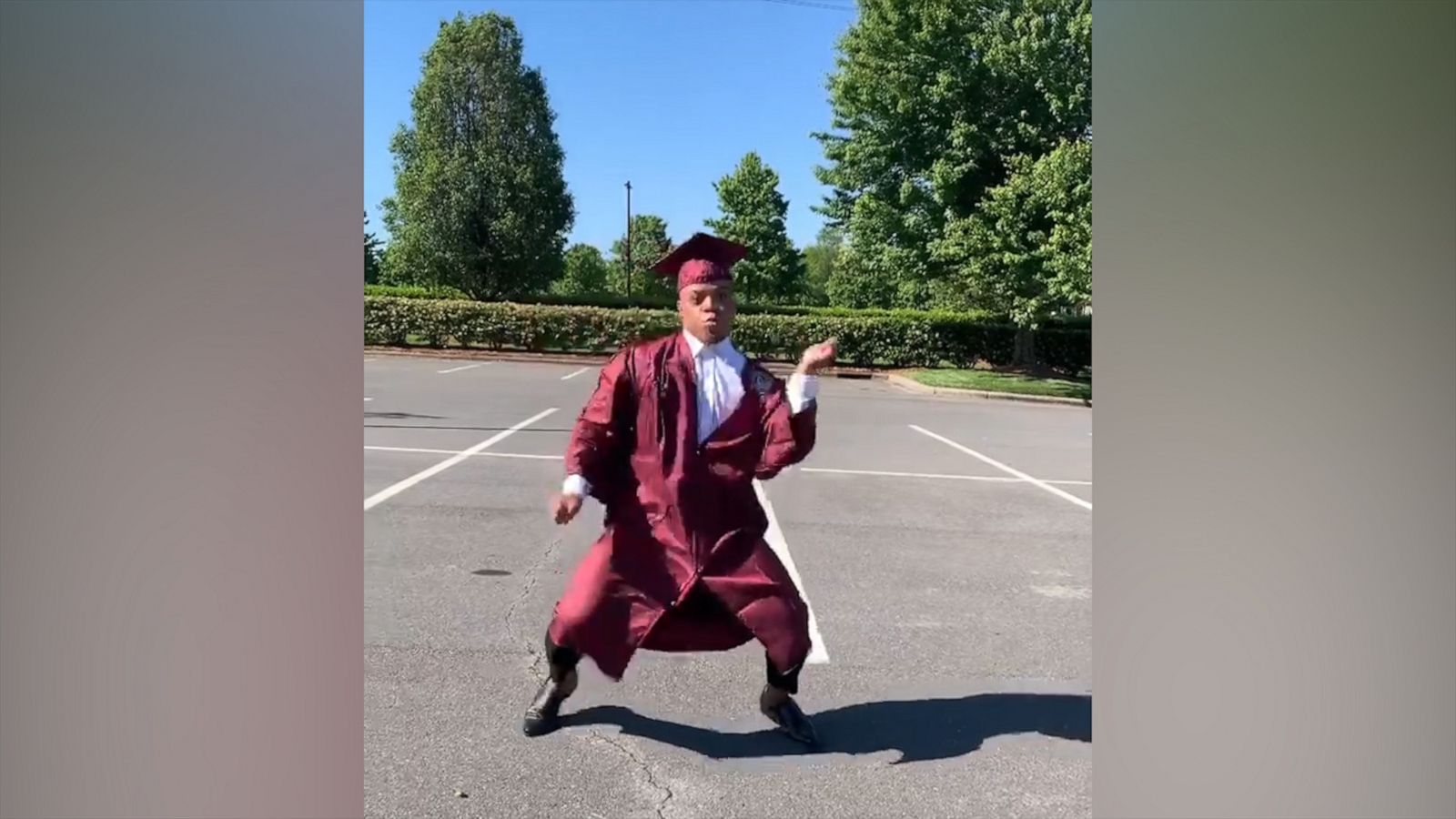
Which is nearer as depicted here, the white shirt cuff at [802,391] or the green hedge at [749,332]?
the white shirt cuff at [802,391]

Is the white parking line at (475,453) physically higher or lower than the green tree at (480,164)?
lower

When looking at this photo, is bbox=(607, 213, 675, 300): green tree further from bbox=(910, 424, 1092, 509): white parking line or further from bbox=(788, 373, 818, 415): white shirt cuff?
bbox=(910, 424, 1092, 509): white parking line

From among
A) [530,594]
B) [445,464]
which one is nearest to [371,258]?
[530,594]

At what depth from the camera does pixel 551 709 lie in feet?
7.39

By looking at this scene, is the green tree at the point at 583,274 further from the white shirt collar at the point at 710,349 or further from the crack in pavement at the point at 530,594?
the crack in pavement at the point at 530,594

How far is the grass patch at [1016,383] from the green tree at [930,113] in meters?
1.24

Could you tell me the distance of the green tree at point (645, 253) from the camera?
2.13 metres

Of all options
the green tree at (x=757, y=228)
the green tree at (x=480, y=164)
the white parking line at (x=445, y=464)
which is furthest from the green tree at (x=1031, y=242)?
the white parking line at (x=445, y=464)

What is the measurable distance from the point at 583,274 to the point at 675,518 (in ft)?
2.35

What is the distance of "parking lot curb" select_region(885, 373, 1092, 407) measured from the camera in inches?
173
